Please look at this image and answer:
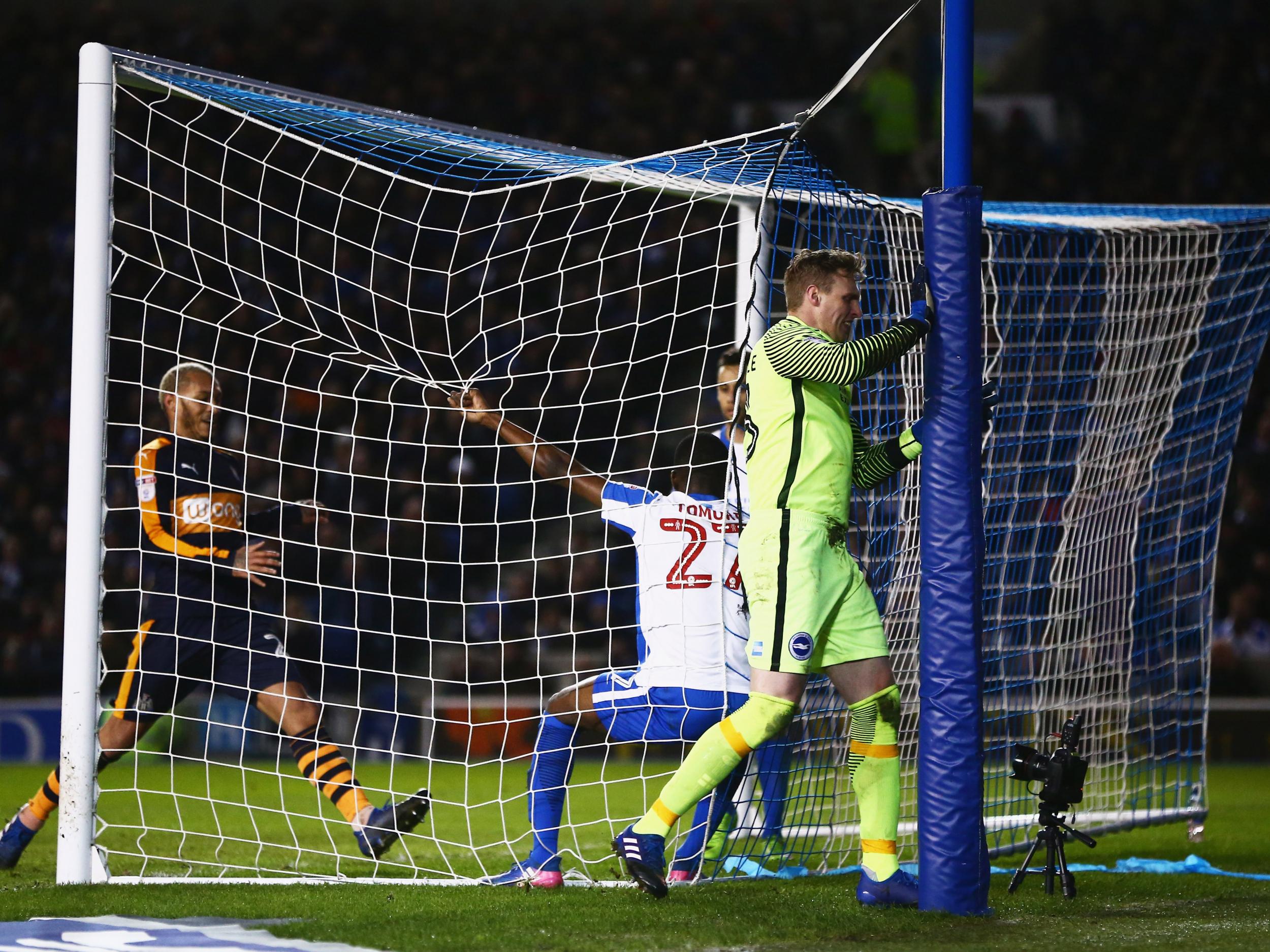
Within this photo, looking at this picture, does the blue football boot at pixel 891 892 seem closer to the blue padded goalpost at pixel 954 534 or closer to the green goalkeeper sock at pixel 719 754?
the blue padded goalpost at pixel 954 534

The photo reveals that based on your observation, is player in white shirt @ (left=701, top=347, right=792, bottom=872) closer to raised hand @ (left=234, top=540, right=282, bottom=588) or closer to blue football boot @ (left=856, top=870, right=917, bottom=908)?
blue football boot @ (left=856, top=870, right=917, bottom=908)

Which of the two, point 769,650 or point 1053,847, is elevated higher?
point 769,650

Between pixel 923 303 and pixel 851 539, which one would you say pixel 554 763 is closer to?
pixel 851 539

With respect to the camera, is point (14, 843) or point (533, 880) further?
point (14, 843)

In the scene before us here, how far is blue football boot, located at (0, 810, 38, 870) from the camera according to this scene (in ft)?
18.2

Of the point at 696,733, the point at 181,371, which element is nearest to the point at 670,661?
the point at 696,733

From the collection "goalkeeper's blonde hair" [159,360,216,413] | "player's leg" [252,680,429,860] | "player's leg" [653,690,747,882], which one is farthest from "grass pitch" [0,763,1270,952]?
"goalkeeper's blonde hair" [159,360,216,413]

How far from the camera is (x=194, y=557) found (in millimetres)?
5633

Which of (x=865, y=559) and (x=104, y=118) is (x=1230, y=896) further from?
(x=104, y=118)

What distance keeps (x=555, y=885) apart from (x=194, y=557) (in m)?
1.95

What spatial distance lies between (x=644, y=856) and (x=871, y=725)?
0.77 m

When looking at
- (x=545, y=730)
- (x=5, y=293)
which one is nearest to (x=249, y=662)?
(x=545, y=730)

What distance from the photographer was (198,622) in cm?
571

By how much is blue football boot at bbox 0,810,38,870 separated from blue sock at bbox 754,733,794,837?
2765 mm
